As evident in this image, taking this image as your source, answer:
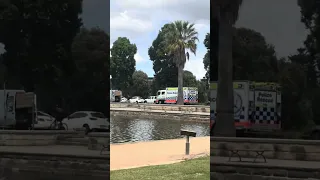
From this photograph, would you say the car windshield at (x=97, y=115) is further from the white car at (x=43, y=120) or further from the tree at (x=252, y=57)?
the tree at (x=252, y=57)

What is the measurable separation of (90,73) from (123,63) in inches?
2009

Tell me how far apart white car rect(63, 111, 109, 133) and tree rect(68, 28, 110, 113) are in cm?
6

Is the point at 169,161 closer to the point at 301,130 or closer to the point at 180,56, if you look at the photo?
the point at 301,130

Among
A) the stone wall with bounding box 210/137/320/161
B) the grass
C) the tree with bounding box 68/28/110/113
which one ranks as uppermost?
the tree with bounding box 68/28/110/113

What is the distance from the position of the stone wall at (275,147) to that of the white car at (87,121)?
3.89 ft

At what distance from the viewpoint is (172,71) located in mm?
50125

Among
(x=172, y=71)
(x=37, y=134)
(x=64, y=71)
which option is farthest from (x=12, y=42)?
(x=172, y=71)

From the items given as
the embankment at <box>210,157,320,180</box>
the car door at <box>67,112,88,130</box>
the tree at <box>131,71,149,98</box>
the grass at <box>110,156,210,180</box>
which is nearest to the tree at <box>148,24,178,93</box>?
the tree at <box>131,71,149,98</box>

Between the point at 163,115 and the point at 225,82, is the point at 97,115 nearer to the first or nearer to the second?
the point at 225,82

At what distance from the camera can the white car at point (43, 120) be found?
4.43 metres

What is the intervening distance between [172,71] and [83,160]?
4604 centimetres

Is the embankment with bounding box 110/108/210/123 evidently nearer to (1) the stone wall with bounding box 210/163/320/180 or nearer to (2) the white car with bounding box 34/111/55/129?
(2) the white car with bounding box 34/111/55/129

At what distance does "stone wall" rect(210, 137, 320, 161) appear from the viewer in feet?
12.1

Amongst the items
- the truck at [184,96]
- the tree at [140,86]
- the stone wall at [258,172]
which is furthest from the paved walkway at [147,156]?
the tree at [140,86]
